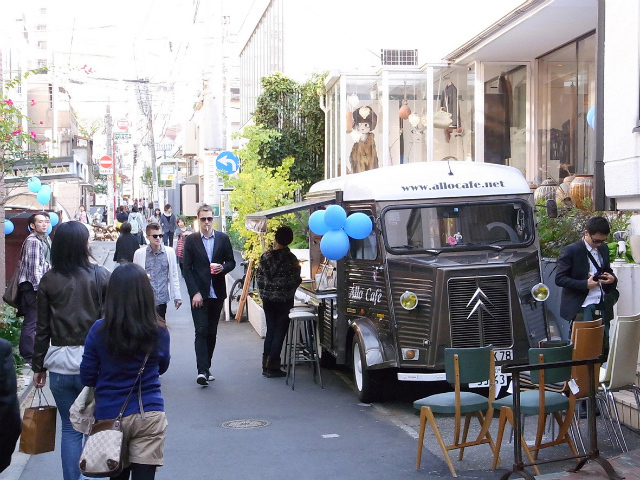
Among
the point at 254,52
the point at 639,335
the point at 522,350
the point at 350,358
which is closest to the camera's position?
the point at 639,335

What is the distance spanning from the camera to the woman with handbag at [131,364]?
454 centimetres

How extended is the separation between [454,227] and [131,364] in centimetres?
528

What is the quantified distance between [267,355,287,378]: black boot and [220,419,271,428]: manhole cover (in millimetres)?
2297

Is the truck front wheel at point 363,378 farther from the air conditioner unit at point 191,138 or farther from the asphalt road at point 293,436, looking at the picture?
the air conditioner unit at point 191,138

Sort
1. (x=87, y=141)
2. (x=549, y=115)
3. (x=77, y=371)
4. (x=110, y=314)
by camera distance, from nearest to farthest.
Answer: (x=110, y=314) → (x=77, y=371) → (x=549, y=115) → (x=87, y=141)

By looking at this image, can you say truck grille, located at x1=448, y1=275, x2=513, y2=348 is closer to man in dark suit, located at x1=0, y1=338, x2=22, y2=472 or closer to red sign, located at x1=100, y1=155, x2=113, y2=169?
man in dark suit, located at x1=0, y1=338, x2=22, y2=472

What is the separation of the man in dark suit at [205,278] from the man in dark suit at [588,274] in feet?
13.4

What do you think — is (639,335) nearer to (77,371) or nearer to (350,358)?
(350,358)

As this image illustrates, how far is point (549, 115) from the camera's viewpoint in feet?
56.2

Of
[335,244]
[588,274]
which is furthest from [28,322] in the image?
[588,274]

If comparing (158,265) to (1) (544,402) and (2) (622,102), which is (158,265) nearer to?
(1) (544,402)

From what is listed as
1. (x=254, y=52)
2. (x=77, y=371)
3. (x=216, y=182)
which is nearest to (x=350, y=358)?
(x=77, y=371)

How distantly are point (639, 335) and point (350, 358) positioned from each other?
150 inches

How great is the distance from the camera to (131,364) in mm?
4598
